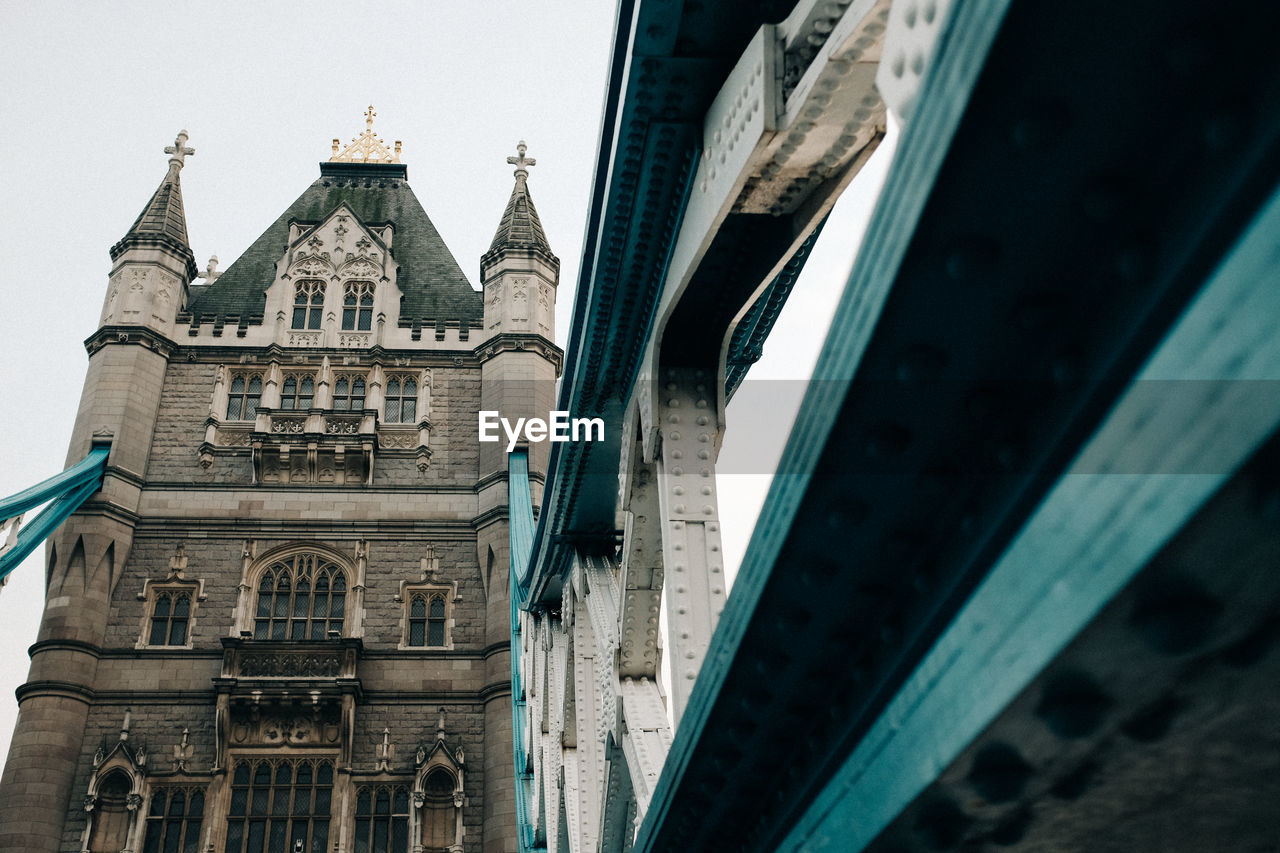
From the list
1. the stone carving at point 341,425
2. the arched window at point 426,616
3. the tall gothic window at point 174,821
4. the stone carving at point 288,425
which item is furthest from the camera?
the stone carving at point 341,425

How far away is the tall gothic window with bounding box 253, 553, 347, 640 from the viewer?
18766 millimetres

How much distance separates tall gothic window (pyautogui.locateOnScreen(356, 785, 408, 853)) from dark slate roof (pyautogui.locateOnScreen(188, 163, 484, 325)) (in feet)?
30.8

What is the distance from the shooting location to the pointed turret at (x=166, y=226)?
2219cm

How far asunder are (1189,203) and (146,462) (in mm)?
21197

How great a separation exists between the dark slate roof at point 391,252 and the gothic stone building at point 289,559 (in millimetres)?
102

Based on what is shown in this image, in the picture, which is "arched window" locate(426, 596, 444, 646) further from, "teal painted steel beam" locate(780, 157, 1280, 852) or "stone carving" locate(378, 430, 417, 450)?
"teal painted steel beam" locate(780, 157, 1280, 852)

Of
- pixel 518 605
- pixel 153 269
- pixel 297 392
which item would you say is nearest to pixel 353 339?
pixel 297 392

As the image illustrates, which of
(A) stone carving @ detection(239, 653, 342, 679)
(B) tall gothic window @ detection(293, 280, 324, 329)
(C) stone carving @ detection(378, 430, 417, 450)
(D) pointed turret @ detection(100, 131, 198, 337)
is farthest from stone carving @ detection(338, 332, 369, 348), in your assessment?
(A) stone carving @ detection(239, 653, 342, 679)

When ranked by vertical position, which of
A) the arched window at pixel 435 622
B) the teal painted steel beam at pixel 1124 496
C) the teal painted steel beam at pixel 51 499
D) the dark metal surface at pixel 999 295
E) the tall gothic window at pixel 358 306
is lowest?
the teal painted steel beam at pixel 1124 496

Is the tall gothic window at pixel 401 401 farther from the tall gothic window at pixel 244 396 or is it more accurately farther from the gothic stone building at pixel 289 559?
the tall gothic window at pixel 244 396

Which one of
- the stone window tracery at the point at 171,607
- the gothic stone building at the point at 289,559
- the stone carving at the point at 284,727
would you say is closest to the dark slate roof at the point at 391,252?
the gothic stone building at the point at 289,559

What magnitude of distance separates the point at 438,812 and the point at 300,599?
445 centimetres

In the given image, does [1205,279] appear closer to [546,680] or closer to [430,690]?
[546,680]

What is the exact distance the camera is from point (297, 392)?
21.4m
